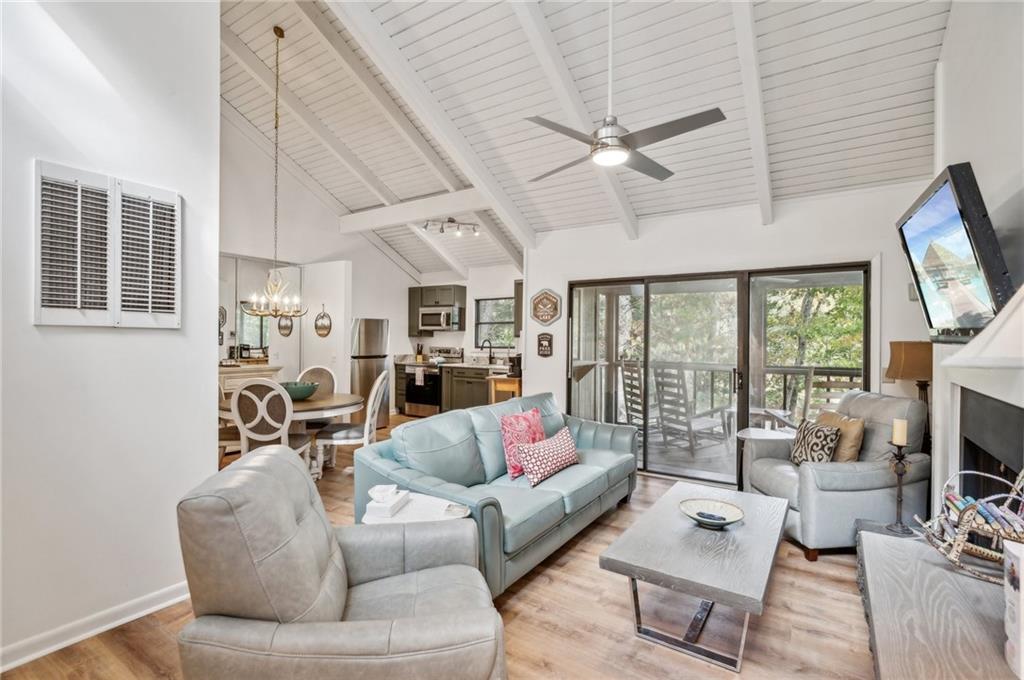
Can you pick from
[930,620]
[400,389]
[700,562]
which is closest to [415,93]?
[700,562]

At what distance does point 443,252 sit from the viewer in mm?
7445

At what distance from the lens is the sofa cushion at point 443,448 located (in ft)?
8.57

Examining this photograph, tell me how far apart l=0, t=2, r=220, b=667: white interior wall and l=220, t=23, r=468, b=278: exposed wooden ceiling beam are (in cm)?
275

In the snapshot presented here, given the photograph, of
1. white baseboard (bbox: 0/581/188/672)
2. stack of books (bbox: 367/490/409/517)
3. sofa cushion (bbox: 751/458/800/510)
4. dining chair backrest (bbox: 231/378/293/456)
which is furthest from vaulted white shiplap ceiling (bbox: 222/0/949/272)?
white baseboard (bbox: 0/581/188/672)

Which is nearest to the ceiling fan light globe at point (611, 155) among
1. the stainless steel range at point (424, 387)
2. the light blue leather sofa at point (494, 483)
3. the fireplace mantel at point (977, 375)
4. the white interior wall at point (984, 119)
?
the white interior wall at point (984, 119)

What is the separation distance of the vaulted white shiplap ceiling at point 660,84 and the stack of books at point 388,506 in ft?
9.55

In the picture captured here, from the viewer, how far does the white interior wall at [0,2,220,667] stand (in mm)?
1909

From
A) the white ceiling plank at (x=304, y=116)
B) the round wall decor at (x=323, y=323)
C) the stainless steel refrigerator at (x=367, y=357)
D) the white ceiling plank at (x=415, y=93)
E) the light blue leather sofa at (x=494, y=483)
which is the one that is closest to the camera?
the light blue leather sofa at (x=494, y=483)

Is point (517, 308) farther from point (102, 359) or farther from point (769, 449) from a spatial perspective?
point (102, 359)

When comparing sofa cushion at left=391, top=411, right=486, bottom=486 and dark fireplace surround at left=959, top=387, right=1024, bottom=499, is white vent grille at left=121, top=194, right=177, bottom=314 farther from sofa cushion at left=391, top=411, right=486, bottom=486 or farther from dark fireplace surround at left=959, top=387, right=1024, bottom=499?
dark fireplace surround at left=959, top=387, right=1024, bottom=499

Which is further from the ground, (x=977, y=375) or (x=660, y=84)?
(x=660, y=84)

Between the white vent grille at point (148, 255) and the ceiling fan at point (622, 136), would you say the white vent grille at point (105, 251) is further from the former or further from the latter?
the ceiling fan at point (622, 136)

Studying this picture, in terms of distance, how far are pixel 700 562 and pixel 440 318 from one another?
623 centimetres

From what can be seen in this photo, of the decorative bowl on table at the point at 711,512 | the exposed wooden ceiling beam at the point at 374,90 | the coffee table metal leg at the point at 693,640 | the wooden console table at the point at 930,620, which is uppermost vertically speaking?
the exposed wooden ceiling beam at the point at 374,90
